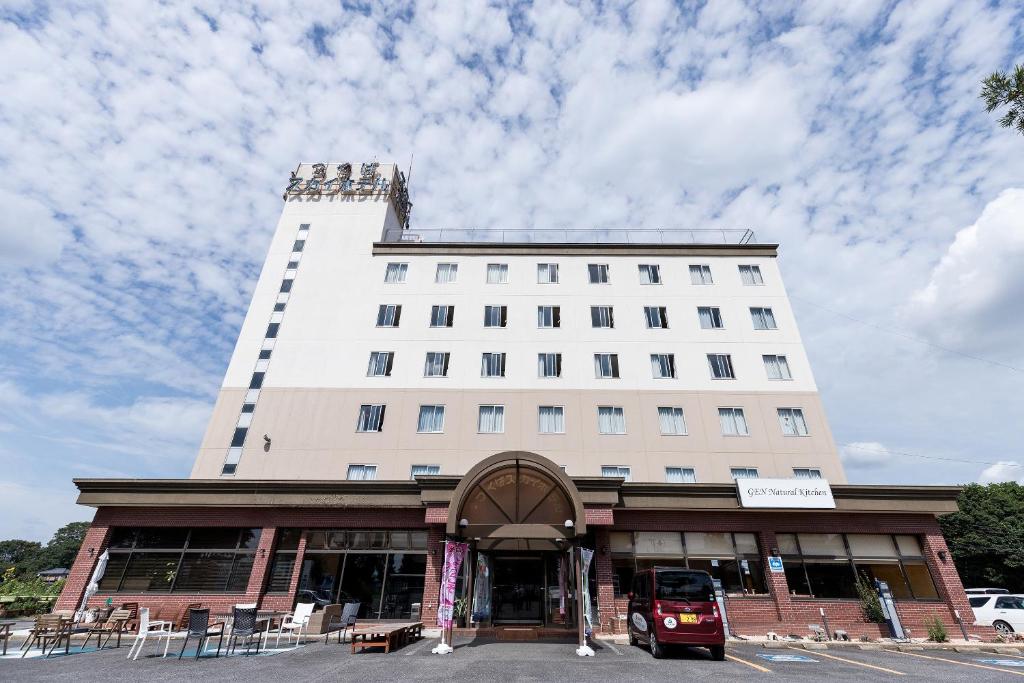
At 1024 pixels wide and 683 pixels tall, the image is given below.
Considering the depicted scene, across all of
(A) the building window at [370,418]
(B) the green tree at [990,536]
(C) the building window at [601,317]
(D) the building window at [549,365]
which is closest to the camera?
(A) the building window at [370,418]

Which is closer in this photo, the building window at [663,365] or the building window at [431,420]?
the building window at [431,420]

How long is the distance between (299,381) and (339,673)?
1828 centimetres

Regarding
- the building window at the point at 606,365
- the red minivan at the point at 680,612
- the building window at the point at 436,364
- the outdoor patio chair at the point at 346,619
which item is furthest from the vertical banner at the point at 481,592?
the building window at the point at 606,365

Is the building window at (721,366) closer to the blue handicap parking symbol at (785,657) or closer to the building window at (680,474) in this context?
the building window at (680,474)

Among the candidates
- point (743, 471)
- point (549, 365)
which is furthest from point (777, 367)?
point (549, 365)

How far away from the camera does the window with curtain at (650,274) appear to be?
28.8 meters

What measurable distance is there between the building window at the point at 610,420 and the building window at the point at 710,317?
7.48 meters

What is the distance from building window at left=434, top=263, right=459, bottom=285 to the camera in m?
29.2

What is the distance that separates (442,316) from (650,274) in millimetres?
13118

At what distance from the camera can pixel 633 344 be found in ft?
86.5

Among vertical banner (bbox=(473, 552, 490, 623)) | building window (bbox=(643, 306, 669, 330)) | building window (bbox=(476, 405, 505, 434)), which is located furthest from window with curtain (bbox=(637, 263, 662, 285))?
vertical banner (bbox=(473, 552, 490, 623))

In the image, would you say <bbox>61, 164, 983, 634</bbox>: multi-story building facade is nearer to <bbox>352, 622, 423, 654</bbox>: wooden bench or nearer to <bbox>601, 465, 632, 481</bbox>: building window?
<bbox>601, 465, 632, 481</bbox>: building window

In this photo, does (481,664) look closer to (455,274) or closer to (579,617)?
(579,617)

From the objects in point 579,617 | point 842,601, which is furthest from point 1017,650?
point 579,617
